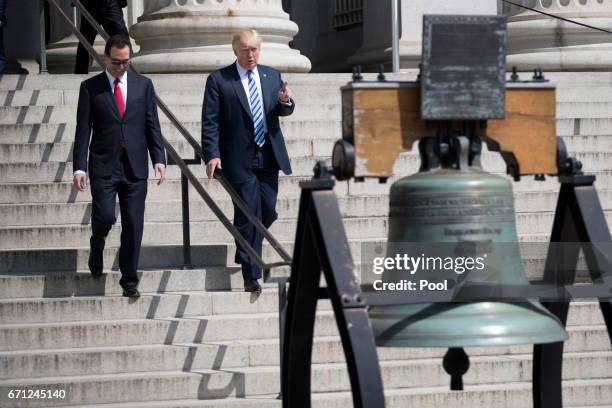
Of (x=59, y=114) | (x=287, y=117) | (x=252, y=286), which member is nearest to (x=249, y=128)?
(x=252, y=286)

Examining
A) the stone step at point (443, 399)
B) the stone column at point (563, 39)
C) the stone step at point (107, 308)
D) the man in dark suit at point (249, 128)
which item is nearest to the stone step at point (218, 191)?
the man in dark suit at point (249, 128)

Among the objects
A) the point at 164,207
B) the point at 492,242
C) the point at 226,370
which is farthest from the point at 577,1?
the point at 492,242

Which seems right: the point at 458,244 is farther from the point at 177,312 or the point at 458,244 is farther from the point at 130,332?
the point at 177,312

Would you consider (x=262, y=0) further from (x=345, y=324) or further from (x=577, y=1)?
(x=345, y=324)

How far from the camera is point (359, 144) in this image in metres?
5.15

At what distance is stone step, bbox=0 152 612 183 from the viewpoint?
1179cm

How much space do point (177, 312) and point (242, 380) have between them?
938 millimetres

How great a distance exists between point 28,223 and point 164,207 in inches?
38.9

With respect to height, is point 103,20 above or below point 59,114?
above

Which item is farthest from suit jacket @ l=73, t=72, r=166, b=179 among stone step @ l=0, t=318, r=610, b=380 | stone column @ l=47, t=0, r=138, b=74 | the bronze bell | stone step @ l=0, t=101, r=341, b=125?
stone column @ l=47, t=0, r=138, b=74

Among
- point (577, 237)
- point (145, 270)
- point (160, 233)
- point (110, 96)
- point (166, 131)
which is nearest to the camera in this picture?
point (577, 237)

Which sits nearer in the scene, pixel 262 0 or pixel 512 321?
pixel 512 321

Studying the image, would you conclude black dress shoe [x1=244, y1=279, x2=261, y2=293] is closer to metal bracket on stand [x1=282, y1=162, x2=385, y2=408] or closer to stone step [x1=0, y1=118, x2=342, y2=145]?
stone step [x1=0, y1=118, x2=342, y2=145]

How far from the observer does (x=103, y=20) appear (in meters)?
14.2
